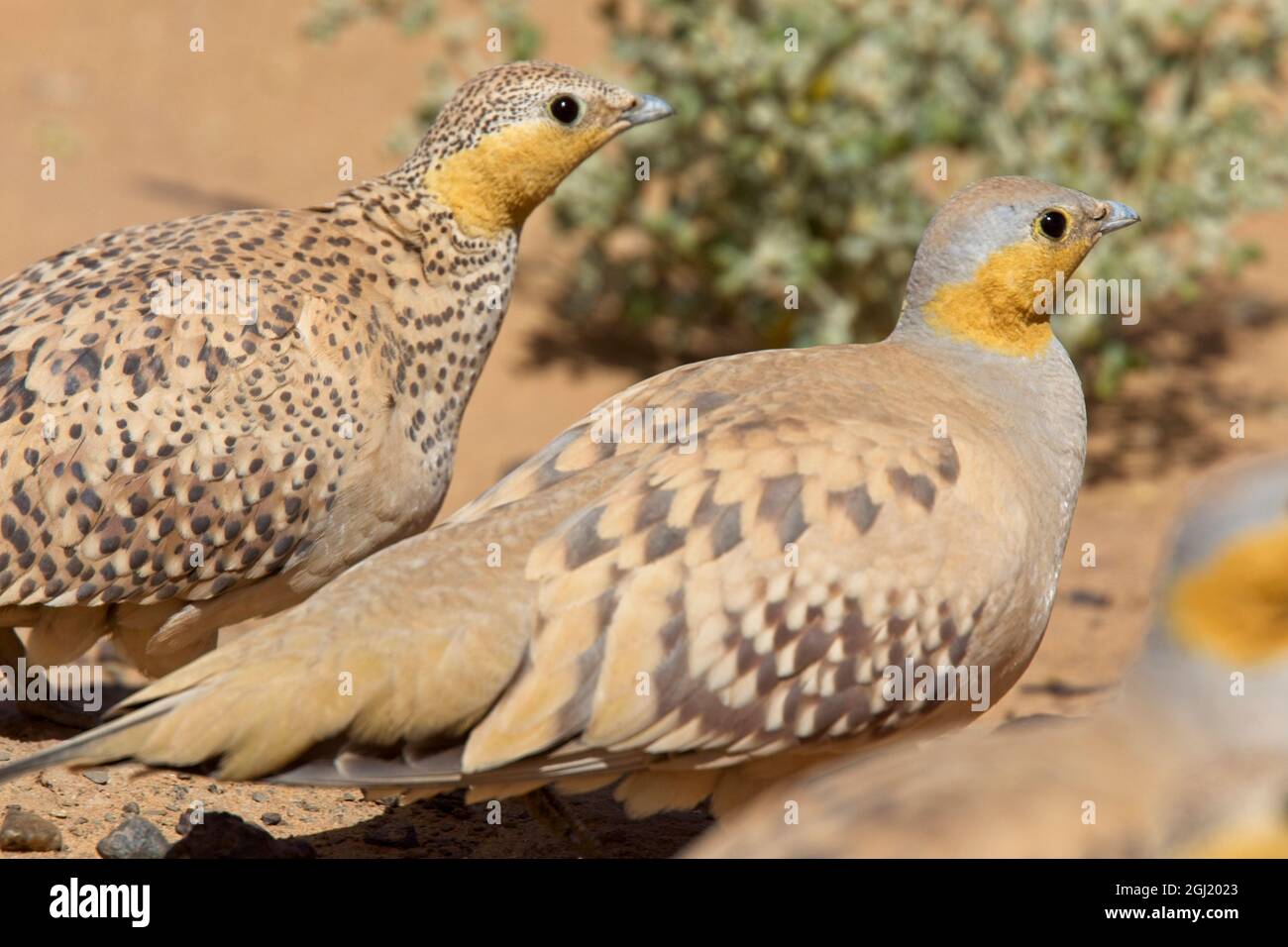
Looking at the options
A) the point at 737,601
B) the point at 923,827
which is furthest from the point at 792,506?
the point at 923,827

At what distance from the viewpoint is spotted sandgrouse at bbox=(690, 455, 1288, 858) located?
2697 mm

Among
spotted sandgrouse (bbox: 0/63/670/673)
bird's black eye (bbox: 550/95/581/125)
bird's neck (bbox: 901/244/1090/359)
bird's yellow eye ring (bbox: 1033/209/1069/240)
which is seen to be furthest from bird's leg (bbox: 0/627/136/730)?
bird's yellow eye ring (bbox: 1033/209/1069/240)

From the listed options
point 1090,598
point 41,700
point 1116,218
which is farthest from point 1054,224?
point 41,700

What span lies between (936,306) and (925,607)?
1091mm

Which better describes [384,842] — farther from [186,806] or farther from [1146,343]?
[1146,343]

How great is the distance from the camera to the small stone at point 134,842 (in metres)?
4.28

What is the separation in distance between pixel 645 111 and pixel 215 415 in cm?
184

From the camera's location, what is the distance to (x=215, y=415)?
4781 millimetres

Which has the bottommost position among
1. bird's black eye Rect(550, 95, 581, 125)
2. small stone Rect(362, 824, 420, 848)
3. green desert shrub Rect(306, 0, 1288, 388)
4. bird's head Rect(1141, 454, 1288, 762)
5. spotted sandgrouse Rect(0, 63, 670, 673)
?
small stone Rect(362, 824, 420, 848)

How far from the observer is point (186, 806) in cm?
479

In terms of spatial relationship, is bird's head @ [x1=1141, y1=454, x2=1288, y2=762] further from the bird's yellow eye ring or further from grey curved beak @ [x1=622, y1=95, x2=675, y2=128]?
grey curved beak @ [x1=622, y1=95, x2=675, y2=128]

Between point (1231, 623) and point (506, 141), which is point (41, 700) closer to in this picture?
point (506, 141)

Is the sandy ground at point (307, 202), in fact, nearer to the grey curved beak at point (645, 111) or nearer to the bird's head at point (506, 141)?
the bird's head at point (506, 141)

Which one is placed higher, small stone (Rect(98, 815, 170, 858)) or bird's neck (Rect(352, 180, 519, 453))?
bird's neck (Rect(352, 180, 519, 453))
